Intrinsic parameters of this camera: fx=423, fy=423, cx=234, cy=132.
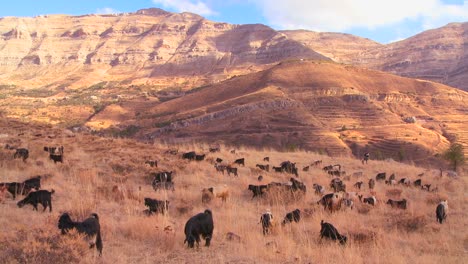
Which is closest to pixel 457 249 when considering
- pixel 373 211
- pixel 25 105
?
pixel 373 211

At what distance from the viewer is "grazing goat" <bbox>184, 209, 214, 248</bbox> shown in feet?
26.7

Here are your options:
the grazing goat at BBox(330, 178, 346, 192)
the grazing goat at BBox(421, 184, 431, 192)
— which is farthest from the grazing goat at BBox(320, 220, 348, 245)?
the grazing goat at BBox(421, 184, 431, 192)

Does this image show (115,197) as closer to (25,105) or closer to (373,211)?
(373,211)

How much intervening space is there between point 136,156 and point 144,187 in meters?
4.63

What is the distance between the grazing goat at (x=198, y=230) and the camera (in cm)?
814

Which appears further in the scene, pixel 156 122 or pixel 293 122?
pixel 156 122

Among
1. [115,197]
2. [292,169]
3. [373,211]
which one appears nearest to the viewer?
[115,197]

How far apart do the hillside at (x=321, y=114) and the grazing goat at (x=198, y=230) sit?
A: 6300 cm

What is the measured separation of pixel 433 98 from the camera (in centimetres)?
11469

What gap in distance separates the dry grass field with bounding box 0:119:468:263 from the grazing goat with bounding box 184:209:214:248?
0.67 ft

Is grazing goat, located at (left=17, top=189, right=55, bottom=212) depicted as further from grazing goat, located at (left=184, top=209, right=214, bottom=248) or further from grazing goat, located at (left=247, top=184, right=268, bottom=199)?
grazing goat, located at (left=247, top=184, right=268, bottom=199)

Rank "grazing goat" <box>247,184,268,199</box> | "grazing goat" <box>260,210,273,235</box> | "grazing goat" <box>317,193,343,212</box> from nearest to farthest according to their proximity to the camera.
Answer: "grazing goat" <box>260,210,273,235</box> → "grazing goat" <box>317,193,343,212</box> → "grazing goat" <box>247,184,268,199</box>

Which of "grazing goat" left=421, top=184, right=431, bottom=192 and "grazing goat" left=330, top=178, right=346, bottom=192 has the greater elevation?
"grazing goat" left=330, top=178, right=346, bottom=192

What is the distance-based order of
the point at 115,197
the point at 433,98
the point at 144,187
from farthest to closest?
the point at 433,98 → the point at 144,187 → the point at 115,197
